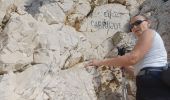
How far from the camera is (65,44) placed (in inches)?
348

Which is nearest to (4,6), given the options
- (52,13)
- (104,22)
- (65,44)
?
(52,13)

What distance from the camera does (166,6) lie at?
10.3 metres

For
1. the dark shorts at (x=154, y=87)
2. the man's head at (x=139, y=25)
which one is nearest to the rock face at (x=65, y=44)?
the man's head at (x=139, y=25)

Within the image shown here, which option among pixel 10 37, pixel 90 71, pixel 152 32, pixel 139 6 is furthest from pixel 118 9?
pixel 152 32

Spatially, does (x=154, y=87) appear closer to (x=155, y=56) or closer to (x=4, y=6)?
(x=155, y=56)

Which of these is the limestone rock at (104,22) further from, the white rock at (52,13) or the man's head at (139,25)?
the man's head at (139,25)

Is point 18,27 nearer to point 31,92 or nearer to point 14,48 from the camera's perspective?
point 14,48

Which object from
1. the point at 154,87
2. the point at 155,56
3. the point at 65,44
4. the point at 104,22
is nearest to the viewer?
the point at 154,87

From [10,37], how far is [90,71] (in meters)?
2.07

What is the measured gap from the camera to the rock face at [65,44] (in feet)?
24.6

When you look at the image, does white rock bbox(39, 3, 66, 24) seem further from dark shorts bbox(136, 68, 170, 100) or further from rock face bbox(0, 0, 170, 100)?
dark shorts bbox(136, 68, 170, 100)

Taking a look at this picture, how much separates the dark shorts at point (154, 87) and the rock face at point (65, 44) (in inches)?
94.6

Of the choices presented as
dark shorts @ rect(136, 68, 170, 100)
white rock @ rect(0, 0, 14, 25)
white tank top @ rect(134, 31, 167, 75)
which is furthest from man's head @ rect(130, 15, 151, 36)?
white rock @ rect(0, 0, 14, 25)

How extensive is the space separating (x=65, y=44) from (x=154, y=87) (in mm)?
4506
